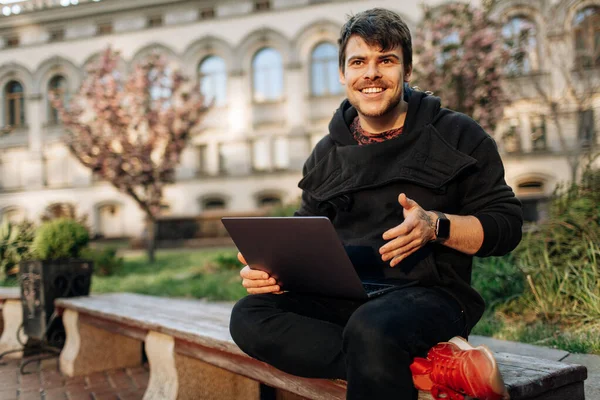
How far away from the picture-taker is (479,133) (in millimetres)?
2176

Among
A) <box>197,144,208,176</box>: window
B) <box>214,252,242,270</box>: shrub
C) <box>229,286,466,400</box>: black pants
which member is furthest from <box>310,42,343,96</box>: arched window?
<box>229,286,466,400</box>: black pants

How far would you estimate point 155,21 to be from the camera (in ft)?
77.8

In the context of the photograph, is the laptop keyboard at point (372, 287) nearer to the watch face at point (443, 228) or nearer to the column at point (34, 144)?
the watch face at point (443, 228)

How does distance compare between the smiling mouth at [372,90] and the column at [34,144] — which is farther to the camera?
the column at [34,144]

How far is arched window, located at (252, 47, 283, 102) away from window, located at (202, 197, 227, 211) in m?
4.36

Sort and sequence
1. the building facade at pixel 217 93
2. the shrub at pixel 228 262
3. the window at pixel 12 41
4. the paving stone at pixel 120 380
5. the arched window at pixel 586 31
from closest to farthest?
the paving stone at pixel 120 380 → the shrub at pixel 228 262 → the arched window at pixel 586 31 → the building facade at pixel 217 93 → the window at pixel 12 41

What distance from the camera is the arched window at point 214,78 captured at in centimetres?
2306

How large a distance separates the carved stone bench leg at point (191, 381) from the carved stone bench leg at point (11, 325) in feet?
8.25

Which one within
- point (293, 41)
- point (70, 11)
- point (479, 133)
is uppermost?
point (70, 11)

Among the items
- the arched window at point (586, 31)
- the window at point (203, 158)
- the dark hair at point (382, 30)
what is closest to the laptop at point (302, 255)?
the dark hair at point (382, 30)

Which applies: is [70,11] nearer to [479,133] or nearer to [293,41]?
[293,41]

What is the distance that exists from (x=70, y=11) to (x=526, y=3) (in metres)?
18.7

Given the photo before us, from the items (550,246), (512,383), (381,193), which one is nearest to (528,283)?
(550,246)

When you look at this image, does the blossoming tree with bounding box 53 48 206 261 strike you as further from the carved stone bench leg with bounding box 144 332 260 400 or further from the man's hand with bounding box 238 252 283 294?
the man's hand with bounding box 238 252 283 294
